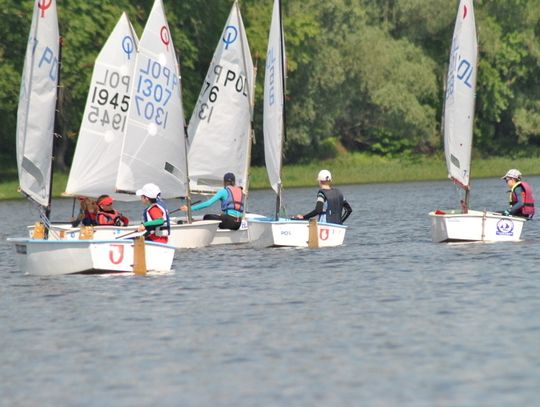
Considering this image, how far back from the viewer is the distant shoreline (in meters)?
75.2

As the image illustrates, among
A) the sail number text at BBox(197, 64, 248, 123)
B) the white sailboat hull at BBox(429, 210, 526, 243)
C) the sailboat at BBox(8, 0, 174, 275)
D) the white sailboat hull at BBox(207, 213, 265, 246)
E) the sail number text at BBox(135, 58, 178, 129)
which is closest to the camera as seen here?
the sailboat at BBox(8, 0, 174, 275)

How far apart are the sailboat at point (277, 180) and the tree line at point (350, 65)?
29.3 m

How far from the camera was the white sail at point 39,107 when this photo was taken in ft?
96.7

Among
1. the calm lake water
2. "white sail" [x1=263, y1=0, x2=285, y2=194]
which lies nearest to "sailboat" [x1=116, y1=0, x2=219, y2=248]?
"white sail" [x1=263, y1=0, x2=285, y2=194]

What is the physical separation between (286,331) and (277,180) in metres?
14.7

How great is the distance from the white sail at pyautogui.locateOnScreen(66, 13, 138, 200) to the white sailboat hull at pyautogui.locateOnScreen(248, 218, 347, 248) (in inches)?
151

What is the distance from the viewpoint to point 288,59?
2881 inches

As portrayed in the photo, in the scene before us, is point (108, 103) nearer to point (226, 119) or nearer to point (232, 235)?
point (226, 119)

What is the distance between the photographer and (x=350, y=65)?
8000 centimetres

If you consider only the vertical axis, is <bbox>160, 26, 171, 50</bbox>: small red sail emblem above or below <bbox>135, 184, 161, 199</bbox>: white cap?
above

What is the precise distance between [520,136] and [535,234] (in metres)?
48.5

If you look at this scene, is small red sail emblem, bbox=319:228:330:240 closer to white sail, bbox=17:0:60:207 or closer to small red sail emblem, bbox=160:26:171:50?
small red sail emblem, bbox=160:26:171:50

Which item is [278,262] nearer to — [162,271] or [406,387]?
[162,271]

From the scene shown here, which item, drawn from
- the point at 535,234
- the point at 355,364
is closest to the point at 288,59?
the point at 535,234
